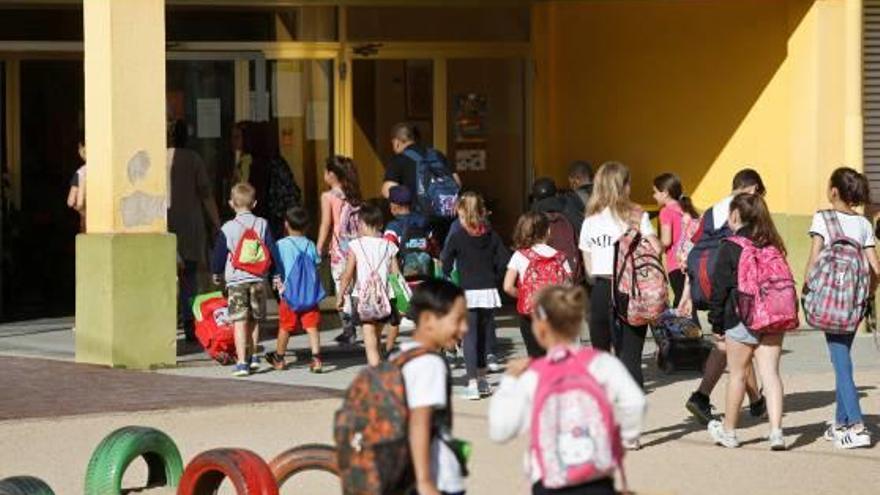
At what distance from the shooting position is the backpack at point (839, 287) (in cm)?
1179

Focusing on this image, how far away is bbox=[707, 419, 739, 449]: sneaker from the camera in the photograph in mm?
11961

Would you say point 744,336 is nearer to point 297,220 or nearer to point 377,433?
point 297,220

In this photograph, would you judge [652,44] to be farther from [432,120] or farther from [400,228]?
[400,228]

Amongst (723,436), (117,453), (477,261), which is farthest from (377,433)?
(477,261)

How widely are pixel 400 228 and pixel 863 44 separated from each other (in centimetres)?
540

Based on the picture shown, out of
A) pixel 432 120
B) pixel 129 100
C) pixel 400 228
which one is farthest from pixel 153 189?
pixel 432 120

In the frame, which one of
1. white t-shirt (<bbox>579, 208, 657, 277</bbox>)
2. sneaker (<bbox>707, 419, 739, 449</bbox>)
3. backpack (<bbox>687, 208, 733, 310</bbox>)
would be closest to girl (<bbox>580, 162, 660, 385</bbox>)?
white t-shirt (<bbox>579, 208, 657, 277</bbox>)

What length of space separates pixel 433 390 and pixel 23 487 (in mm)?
2668

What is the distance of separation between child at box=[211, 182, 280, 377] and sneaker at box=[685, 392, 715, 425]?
3.92 m

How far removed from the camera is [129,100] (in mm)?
15234

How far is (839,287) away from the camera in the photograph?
38.8 ft

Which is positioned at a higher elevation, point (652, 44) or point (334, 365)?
point (652, 44)

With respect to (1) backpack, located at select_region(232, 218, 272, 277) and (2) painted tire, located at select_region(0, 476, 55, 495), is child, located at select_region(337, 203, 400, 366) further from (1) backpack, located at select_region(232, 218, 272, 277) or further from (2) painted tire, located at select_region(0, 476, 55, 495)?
(2) painted tire, located at select_region(0, 476, 55, 495)

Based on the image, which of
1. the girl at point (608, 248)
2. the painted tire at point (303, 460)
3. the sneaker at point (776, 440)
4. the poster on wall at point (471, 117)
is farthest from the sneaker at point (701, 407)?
the poster on wall at point (471, 117)
